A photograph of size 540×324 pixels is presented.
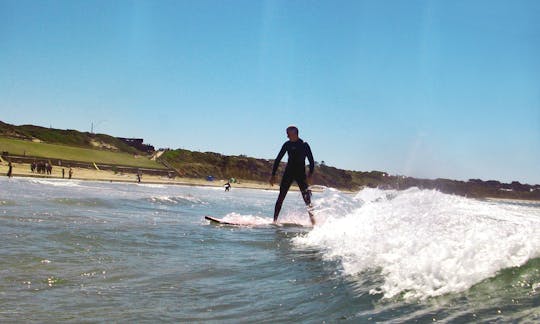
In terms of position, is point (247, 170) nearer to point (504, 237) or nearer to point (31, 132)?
point (31, 132)

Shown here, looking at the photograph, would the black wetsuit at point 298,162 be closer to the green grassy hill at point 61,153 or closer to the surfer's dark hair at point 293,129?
the surfer's dark hair at point 293,129

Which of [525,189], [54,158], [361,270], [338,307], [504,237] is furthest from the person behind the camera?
[525,189]

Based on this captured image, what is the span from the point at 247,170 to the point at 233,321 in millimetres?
102323

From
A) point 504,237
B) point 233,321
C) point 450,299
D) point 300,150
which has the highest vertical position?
point 300,150

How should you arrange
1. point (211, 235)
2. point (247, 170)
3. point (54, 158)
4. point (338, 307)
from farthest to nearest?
1. point (247, 170)
2. point (54, 158)
3. point (211, 235)
4. point (338, 307)

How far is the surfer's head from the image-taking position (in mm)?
11141

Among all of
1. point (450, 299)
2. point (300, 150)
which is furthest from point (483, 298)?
point (300, 150)

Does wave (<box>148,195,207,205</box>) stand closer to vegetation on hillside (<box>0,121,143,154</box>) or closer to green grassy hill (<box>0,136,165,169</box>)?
green grassy hill (<box>0,136,165,169</box>)

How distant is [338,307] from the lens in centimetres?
363

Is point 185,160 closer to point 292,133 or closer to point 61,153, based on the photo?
point 61,153

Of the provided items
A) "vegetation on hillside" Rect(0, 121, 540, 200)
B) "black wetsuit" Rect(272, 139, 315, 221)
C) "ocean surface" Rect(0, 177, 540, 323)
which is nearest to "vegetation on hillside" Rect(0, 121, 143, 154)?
"vegetation on hillside" Rect(0, 121, 540, 200)

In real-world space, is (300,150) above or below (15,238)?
above

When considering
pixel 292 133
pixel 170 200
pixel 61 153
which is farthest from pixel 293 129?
pixel 61 153

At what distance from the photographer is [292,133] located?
36.6 ft
